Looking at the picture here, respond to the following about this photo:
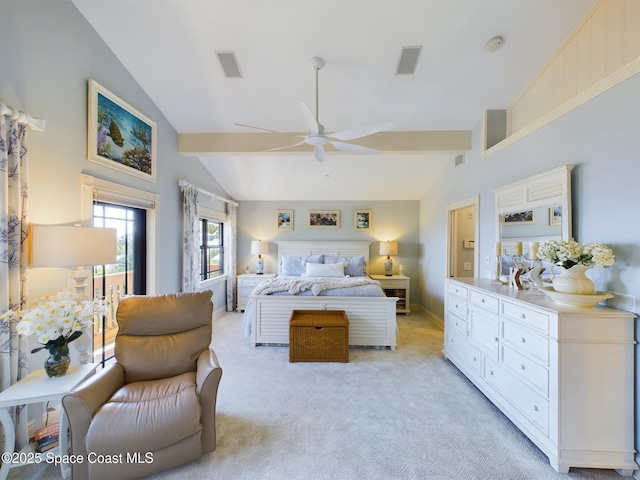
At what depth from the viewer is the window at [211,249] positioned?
193 inches

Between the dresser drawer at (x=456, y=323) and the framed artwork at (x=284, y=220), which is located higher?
the framed artwork at (x=284, y=220)

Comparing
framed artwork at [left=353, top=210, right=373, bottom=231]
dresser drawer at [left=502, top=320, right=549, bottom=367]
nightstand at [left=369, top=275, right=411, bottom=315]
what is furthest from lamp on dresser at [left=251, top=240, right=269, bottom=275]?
dresser drawer at [left=502, top=320, right=549, bottom=367]

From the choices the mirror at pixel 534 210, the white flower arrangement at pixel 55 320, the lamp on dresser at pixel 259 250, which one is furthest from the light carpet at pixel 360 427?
the lamp on dresser at pixel 259 250

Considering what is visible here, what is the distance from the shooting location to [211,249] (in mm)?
5195

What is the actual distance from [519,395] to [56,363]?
339 centimetres

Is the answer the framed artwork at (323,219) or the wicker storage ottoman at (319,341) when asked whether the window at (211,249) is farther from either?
the wicker storage ottoman at (319,341)

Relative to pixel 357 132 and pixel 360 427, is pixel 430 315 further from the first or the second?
pixel 357 132

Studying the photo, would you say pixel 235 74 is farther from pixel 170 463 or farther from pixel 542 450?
pixel 542 450

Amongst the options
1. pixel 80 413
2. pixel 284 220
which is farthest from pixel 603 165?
pixel 284 220

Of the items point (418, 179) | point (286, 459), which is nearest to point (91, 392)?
point (286, 459)

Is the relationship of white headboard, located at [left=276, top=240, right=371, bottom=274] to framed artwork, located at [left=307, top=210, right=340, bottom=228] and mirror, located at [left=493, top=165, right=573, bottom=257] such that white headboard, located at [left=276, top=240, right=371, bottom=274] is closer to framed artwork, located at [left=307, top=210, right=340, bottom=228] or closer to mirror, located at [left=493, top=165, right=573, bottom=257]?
framed artwork, located at [left=307, top=210, right=340, bottom=228]

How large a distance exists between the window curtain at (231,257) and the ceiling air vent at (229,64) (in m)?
3.04

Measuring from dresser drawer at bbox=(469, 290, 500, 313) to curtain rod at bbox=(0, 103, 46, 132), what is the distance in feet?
12.7

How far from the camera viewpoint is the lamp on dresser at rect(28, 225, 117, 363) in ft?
5.64
